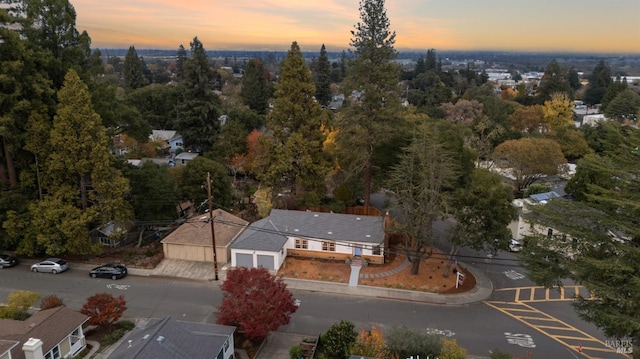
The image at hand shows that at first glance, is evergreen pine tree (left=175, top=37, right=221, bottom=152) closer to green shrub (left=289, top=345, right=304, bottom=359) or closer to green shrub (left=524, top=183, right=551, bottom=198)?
green shrub (left=524, top=183, right=551, bottom=198)

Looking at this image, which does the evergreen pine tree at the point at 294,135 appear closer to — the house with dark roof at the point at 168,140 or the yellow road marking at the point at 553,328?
the yellow road marking at the point at 553,328

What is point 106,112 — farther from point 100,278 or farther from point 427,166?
point 427,166

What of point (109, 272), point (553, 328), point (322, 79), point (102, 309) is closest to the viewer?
point (102, 309)

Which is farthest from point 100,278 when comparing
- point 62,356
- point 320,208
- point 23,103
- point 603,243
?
point 603,243

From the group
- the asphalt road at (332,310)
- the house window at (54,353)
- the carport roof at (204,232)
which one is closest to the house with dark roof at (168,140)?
the carport roof at (204,232)

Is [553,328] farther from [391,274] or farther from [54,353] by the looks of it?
[54,353]

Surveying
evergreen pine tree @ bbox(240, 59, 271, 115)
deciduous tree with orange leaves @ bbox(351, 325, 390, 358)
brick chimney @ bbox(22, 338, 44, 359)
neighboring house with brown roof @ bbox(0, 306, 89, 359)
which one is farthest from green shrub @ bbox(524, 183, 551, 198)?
evergreen pine tree @ bbox(240, 59, 271, 115)

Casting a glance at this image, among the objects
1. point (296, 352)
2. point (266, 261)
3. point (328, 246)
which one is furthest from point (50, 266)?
point (296, 352)
